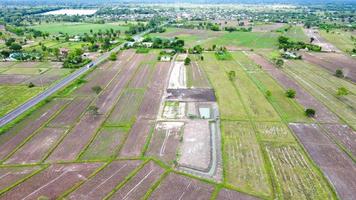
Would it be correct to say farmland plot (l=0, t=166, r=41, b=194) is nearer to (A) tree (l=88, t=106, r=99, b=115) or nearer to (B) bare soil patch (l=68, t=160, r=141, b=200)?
(B) bare soil patch (l=68, t=160, r=141, b=200)

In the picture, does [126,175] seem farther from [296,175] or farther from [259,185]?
[296,175]

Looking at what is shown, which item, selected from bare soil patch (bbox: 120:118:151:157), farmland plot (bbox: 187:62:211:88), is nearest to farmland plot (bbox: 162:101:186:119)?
bare soil patch (bbox: 120:118:151:157)

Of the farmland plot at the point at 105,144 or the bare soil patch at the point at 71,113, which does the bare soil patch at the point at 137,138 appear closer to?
the farmland plot at the point at 105,144

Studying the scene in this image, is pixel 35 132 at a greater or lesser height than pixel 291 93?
lesser

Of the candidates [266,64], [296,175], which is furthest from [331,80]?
[296,175]

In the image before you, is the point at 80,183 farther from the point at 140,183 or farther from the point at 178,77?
the point at 178,77

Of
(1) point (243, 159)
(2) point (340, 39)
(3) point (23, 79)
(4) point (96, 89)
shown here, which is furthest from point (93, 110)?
(2) point (340, 39)
